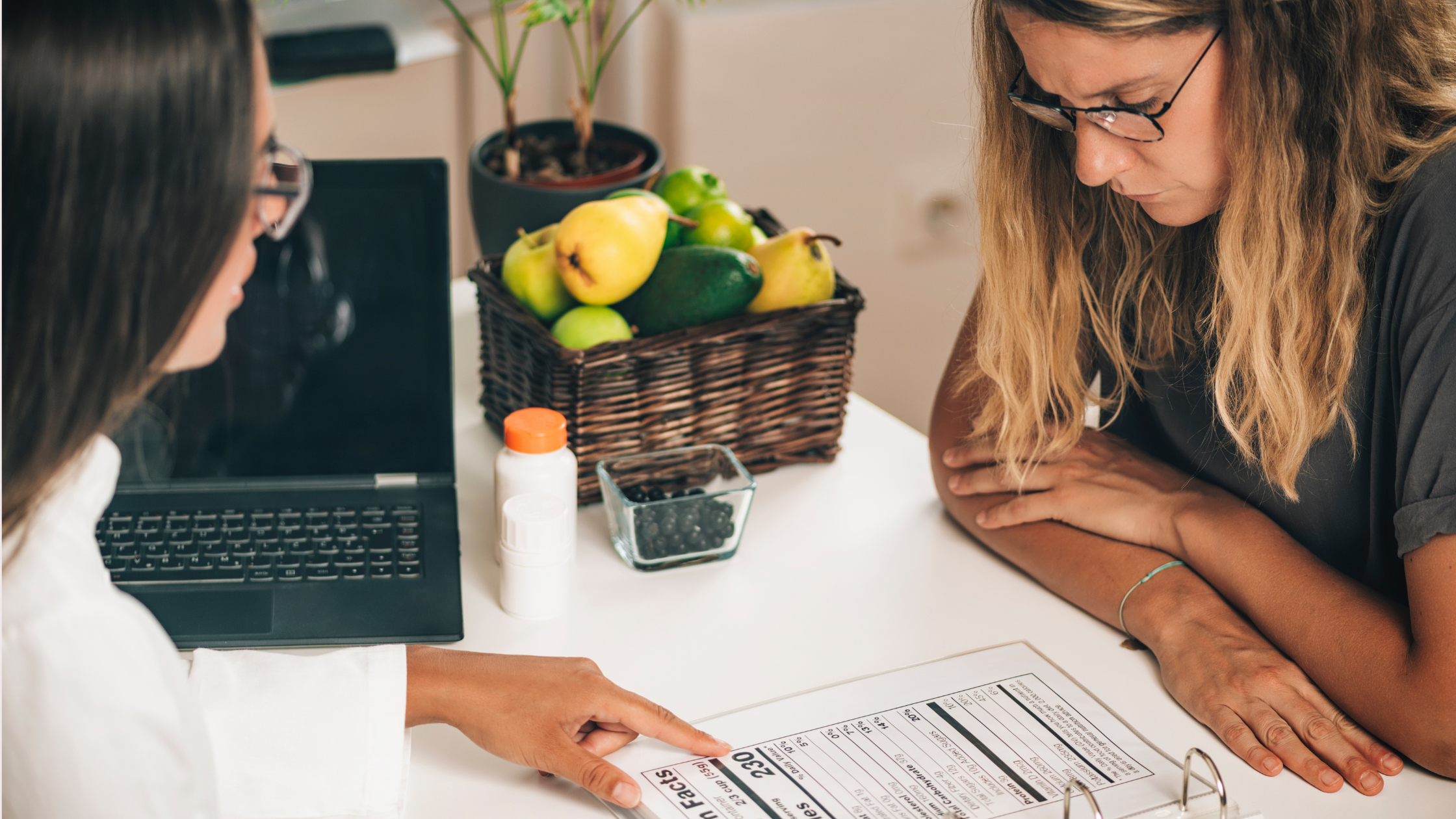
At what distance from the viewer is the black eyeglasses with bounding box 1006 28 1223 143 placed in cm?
84

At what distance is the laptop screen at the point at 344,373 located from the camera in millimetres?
1086

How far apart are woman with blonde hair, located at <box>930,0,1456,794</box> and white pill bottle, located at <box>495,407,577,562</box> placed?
366mm

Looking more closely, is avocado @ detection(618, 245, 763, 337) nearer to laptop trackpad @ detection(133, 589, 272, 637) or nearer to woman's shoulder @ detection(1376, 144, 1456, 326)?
laptop trackpad @ detection(133, 589, 272, 637)

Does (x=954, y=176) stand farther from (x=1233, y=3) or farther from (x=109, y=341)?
(x=109, y=341)

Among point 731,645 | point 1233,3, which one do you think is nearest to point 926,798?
point 731,645

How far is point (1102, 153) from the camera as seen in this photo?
2.92 ft

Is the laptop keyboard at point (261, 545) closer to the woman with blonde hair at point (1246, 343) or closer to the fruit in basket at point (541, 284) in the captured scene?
the fruit in basket at point (541, 284)

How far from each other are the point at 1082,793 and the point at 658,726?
0.27m

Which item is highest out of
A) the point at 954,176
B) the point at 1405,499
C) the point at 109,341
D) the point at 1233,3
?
the point at 1233,3

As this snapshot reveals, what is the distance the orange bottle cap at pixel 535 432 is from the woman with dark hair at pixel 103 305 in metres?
0.32

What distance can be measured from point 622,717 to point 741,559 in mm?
287

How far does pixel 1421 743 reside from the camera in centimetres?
79

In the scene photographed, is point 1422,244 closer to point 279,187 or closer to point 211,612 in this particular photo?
point 279,187

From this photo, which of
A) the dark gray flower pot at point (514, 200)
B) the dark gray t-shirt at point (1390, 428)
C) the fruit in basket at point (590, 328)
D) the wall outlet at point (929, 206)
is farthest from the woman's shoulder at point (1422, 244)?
the wall outlet at point (929, 206)
